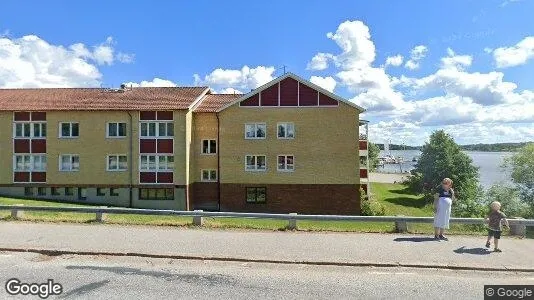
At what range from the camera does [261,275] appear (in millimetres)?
7430

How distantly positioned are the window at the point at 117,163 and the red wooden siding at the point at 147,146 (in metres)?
1.45

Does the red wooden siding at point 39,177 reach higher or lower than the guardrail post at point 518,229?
higher

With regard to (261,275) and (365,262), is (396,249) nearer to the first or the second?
(365,262)

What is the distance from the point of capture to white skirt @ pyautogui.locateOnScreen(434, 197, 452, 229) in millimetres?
9812

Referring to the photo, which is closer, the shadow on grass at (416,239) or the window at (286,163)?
the shadow on grass at (416,239)

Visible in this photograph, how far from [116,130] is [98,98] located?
3.30m

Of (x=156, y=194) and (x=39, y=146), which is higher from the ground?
(x=39, y=146)

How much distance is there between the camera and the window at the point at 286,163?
101 feet

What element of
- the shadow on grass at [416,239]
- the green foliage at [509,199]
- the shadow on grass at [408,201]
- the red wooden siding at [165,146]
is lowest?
the shadow on grass at [408,201]

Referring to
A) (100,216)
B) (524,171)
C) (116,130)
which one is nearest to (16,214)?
(100,216)

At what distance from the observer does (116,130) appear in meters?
30.8

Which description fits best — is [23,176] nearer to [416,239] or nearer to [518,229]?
[416,239]

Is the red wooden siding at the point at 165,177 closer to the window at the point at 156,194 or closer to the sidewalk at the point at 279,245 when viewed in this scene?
the window at the point at 156,194

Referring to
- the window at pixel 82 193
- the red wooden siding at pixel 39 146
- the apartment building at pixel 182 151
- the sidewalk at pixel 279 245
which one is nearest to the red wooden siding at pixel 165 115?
the apartment building at pixel 182 151
